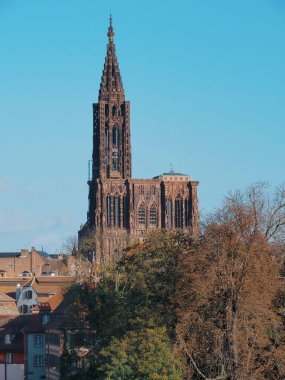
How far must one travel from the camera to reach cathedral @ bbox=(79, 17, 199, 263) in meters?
176

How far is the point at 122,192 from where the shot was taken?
179250 millimetres

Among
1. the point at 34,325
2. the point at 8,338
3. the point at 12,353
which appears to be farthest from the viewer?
the point at 8,338

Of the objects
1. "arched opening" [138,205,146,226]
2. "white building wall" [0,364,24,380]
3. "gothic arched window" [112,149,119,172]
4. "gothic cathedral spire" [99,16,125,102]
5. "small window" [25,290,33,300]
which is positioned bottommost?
"white building wall" [0,364,24,380]

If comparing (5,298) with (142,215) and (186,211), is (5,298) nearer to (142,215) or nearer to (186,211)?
(142,215)

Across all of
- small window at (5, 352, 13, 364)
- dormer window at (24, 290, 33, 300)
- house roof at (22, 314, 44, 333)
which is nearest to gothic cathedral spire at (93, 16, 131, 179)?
dormer window at (24, 290, 33, 300)

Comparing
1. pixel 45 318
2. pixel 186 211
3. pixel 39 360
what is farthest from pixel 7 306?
pixel 186 211

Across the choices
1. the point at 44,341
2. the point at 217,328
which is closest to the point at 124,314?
the point at 217,328

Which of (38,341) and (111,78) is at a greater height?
(111,78)

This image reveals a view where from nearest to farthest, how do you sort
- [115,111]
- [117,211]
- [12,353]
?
[12,353] → [117,211] → [115,111]

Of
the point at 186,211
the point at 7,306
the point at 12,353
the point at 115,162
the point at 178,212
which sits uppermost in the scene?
the point at 115,162

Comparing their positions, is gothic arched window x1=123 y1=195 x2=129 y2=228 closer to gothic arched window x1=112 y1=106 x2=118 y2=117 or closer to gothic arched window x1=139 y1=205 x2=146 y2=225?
gothic arched window x1=139 y1=205 x2=146 y2=225

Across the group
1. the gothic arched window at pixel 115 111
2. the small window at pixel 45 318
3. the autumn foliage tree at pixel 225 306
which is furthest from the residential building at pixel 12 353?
the gothic arched window at pixel 115 111

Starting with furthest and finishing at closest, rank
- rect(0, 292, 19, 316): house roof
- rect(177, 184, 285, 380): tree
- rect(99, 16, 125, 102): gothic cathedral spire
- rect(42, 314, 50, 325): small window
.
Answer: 1. rect(99, 16, 125, 102): gothic cathedral spire
2. rect(0, 292, 19, 316): house roof
3. rect(42, 314, 50, 325): small window
4. rect(177, 184, 285, 380): tree

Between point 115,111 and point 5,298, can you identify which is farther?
point 115,111
